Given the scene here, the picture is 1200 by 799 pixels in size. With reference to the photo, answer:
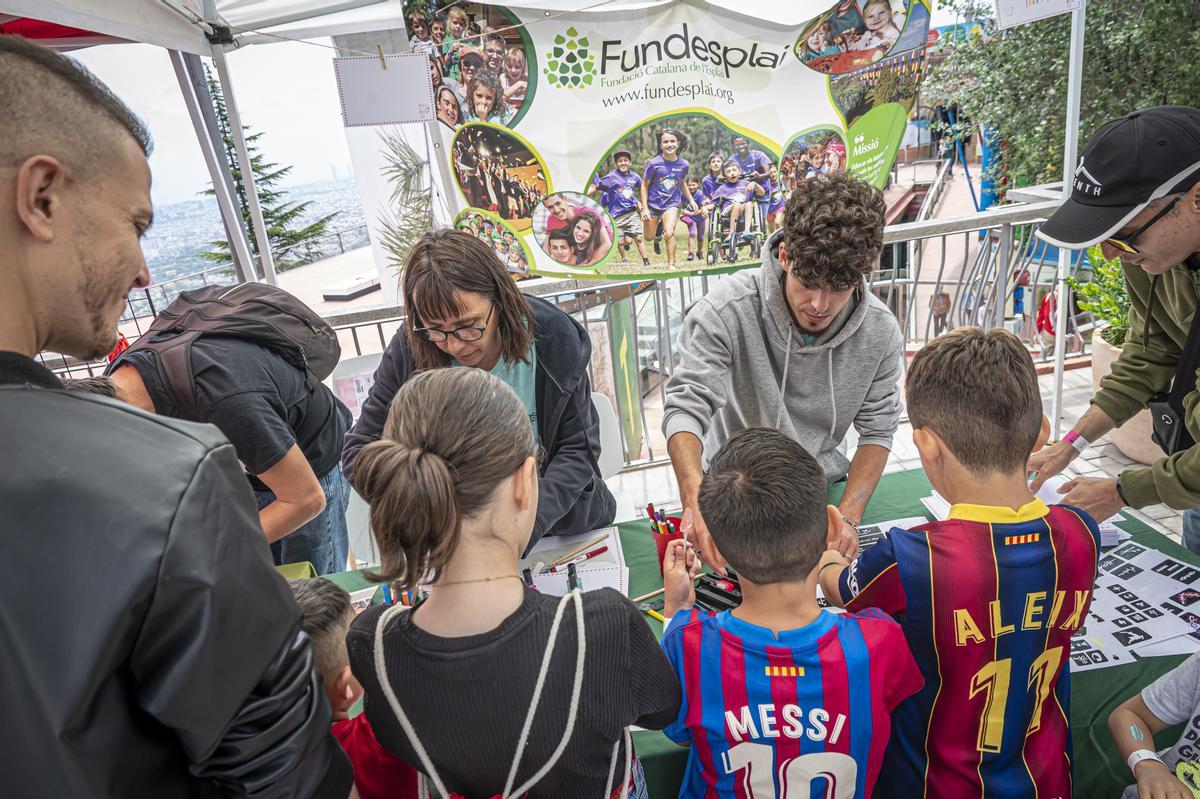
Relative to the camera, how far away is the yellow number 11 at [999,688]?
1.22m

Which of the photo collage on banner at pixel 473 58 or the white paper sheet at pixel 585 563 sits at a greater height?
the photo collage on banner at pixel 473 58

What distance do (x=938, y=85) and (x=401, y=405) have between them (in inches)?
404

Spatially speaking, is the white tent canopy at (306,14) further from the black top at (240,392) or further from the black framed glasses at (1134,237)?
the black framed glasses at (1134,237)

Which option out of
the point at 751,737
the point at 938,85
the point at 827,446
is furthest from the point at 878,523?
the point at 938,85

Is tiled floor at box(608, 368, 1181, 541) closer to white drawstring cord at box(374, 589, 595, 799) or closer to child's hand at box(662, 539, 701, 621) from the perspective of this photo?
child's hand at box(662, 539, 701, 621)

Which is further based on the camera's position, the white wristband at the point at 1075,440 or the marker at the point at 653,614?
the white wristband at the point at 1075,440

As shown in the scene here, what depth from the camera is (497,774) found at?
3.30 ft

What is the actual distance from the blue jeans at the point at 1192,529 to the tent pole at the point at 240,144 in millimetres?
3573

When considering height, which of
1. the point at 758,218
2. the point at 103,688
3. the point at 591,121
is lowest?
the point at 103,688

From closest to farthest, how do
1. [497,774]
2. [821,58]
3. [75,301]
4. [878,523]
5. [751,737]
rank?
1. [75,301]
2. [497,774]
3. [751,737]
4. [878,523]
5. [821,58]

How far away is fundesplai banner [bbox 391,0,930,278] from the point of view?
2.76 metres

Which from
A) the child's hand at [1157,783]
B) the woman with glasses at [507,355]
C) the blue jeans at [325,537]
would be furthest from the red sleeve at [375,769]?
the child's hand at [1157,783]

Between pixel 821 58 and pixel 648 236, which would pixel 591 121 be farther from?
pixel 821 58

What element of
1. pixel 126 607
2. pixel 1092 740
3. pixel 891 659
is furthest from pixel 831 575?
pixel 126 607
